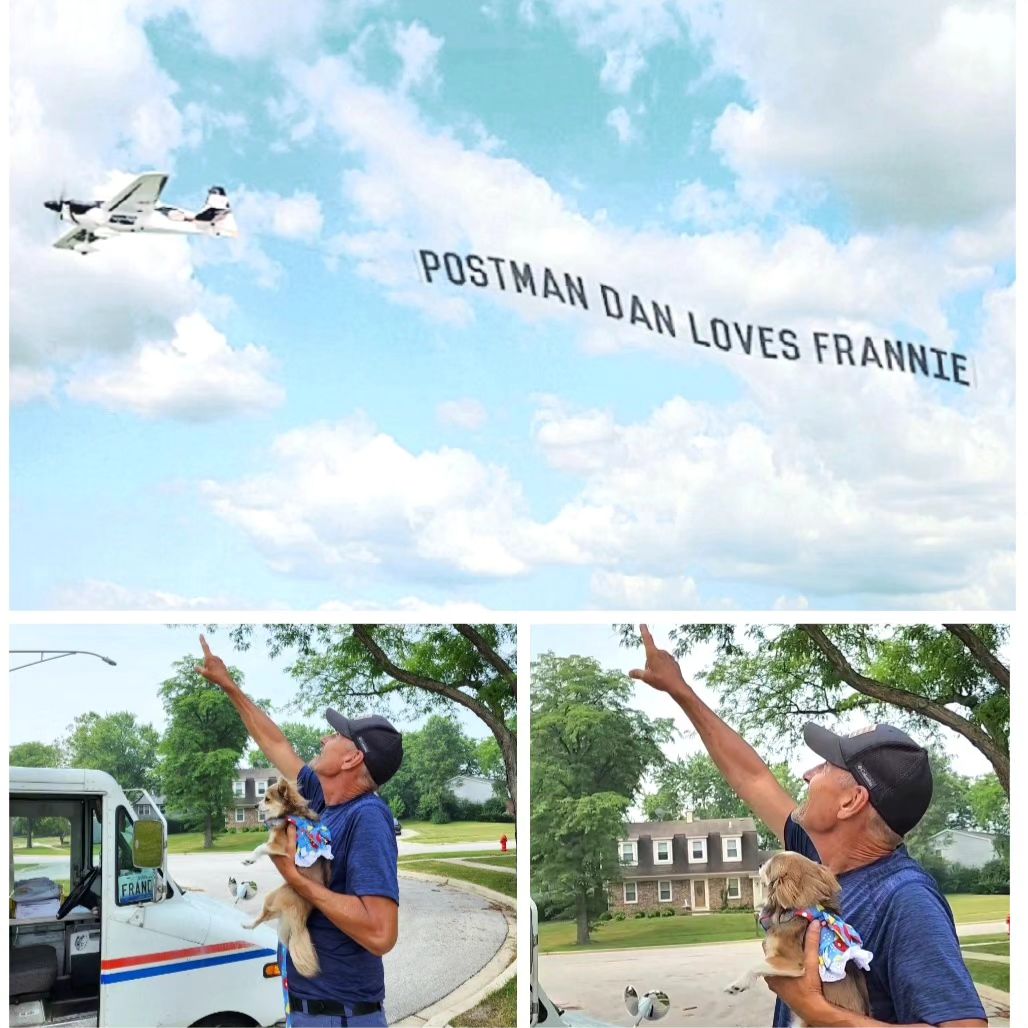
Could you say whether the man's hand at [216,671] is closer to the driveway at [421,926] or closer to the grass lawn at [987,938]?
the driveway at [421,926]

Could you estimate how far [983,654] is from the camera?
549 centimetres

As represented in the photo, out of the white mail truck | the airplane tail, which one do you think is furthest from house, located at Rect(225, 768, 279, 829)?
the airplane tail

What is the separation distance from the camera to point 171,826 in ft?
16.5

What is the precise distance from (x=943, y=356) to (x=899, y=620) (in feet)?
25.8

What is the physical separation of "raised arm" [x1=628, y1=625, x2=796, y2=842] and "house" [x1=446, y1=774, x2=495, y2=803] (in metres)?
0.70

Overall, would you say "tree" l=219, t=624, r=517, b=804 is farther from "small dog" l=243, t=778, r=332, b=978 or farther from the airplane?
the airplane

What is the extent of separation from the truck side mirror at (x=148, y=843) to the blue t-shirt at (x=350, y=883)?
0.52 m

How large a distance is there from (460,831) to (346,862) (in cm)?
47

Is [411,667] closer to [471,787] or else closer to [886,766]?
[471,787]

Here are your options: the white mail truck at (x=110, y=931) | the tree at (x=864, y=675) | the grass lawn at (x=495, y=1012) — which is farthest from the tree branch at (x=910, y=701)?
the white mail truck at (x=110, y=931)

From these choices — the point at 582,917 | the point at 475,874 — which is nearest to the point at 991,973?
the point at 582,917

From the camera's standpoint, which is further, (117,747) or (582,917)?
(582,917)

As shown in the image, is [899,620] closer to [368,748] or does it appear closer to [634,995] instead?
[634,995]

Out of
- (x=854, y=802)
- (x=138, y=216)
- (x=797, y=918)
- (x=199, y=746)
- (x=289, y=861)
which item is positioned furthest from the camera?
(x=138, y=216)
